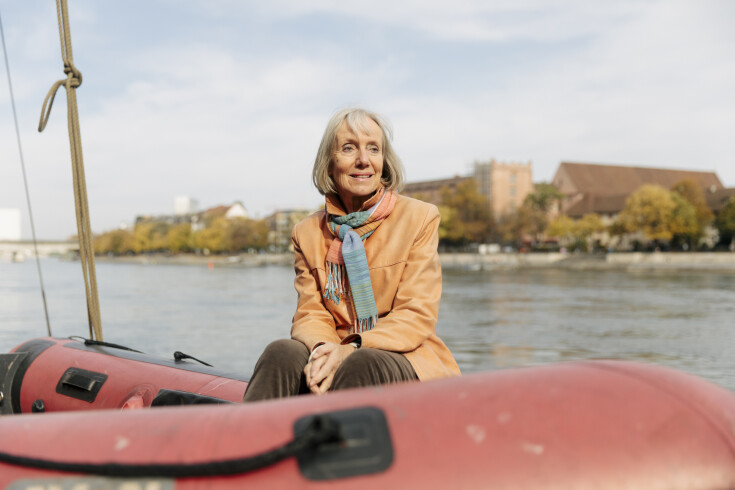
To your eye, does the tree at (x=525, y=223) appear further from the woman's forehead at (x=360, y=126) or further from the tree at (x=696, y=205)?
the woman's forehead at (x=360, y=126)

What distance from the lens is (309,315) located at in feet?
7.56

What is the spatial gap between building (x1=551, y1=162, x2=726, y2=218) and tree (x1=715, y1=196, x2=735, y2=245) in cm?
1642

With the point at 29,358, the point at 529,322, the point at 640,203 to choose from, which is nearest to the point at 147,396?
the point at 29,358

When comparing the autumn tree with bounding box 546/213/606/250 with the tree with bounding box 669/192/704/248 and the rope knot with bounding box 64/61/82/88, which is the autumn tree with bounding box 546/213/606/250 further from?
the rope knot with bounding box 64/61/82/88

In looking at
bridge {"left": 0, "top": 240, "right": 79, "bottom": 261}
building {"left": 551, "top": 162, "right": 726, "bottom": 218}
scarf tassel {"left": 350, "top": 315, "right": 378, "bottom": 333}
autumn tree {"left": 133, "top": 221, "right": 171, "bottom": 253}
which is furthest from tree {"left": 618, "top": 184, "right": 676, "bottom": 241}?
bridge {"left": 0, "top": 240, "right": 79, "bottom": 261}

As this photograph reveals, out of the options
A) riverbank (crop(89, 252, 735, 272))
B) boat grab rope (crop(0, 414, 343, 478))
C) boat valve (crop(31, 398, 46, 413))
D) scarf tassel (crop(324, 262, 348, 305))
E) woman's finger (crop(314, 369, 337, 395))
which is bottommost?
riverbank (crop(89, 252, 735, 272))

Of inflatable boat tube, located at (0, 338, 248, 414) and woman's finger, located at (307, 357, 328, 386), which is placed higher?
woman's finger, located at (307, 357, 328, 386)

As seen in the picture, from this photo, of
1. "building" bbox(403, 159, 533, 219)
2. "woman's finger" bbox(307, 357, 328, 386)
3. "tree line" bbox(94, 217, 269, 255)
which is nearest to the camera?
"woman's finger" bbox(307, 357, 328, 386)

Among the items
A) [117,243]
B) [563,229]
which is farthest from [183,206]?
[563,229]

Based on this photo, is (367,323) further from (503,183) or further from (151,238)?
(151,238)

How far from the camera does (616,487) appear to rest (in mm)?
1083

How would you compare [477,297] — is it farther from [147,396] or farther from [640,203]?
[640,203]

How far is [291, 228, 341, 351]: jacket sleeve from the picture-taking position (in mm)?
2174

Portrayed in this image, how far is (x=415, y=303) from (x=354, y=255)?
9.8 inches
